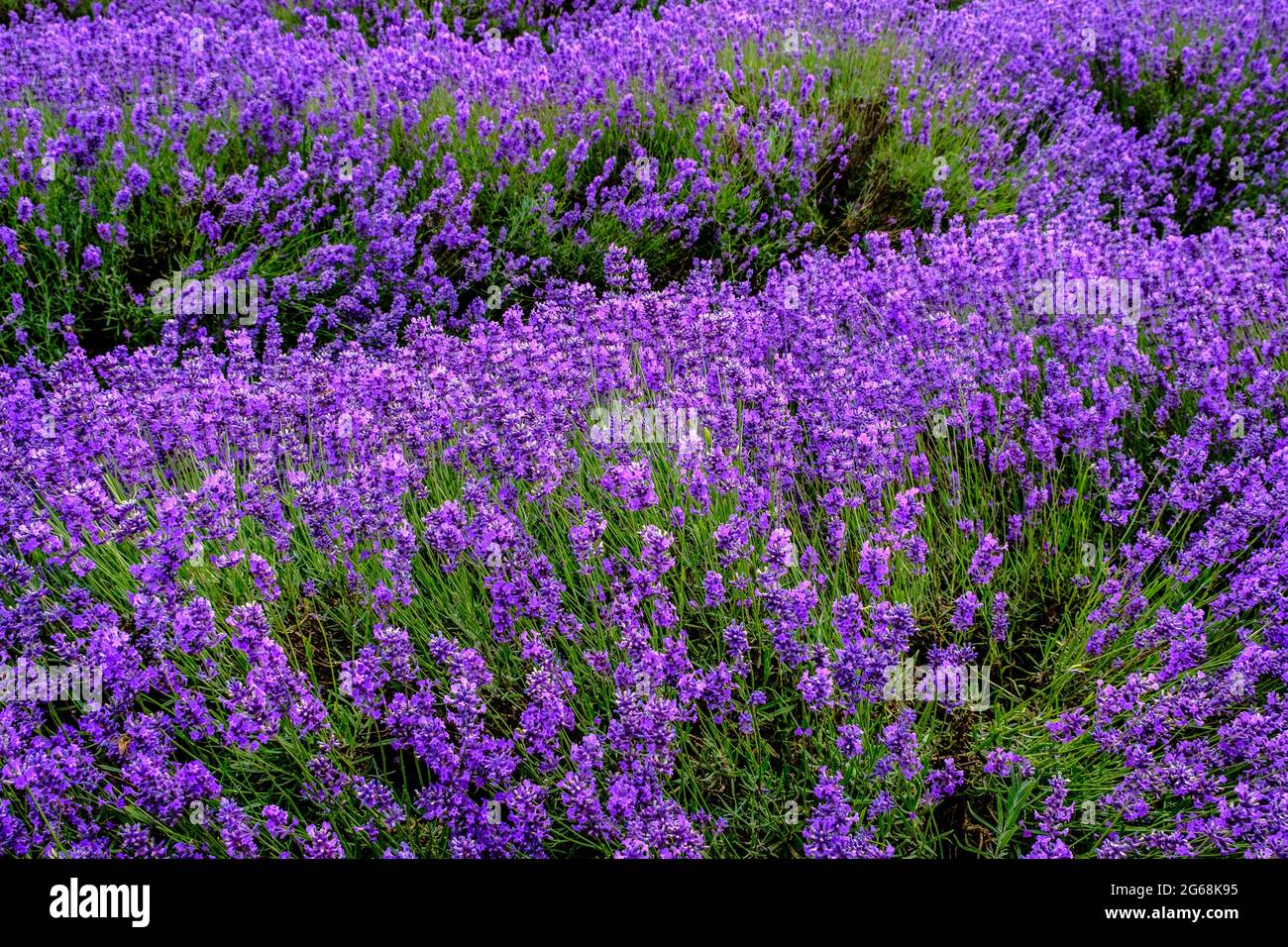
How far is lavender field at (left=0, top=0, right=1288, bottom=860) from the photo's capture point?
176 cm

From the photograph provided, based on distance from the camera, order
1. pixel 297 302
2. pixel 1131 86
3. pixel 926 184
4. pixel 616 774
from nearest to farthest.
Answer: pixel 616 774
pixel 297 302
pixel 926 184
pixel 1131 86

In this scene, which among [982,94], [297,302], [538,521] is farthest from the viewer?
[982,94]

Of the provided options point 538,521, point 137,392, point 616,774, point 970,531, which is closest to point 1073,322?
point 970,531

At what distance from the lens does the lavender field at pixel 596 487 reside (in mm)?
1764

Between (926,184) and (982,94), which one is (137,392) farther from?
(982,94)

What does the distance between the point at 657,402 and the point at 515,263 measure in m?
1.63

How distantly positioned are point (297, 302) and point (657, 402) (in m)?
1.91

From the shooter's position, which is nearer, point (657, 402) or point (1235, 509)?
point (1235, 509)

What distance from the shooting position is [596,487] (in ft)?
8.03

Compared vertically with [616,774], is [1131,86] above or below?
above

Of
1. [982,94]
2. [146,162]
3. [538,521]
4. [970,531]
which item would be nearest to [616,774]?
[538,521]

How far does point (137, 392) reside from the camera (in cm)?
290

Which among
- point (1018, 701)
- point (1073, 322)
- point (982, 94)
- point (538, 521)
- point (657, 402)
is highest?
point (982, 94)

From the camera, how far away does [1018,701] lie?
2160 mm
